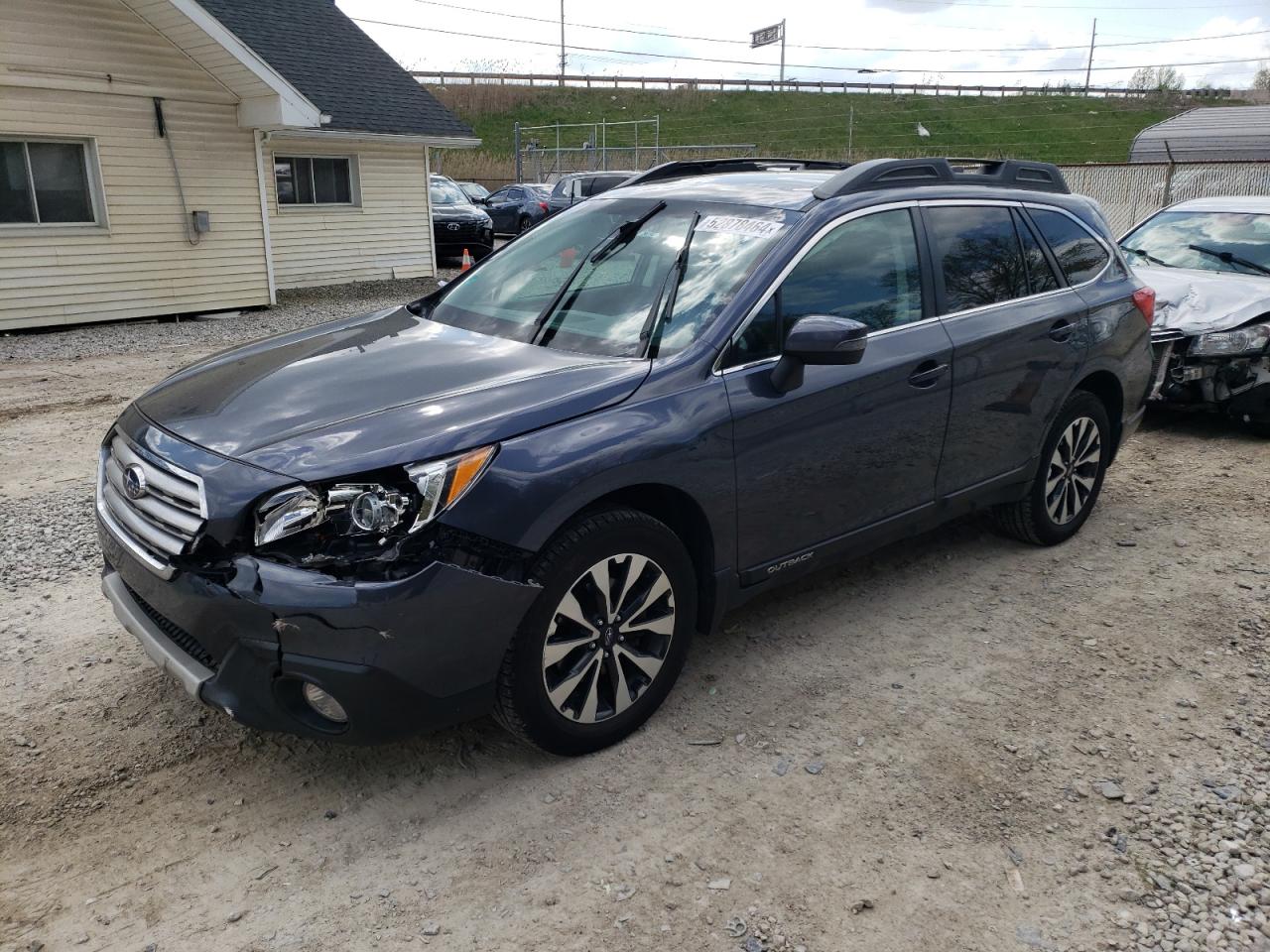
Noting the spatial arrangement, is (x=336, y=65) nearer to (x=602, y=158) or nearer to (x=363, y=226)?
(x=363, y=226)

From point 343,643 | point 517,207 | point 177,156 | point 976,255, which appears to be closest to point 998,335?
point 976,255

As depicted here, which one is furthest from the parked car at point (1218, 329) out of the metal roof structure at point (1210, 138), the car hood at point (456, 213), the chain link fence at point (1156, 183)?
the metal roof structure at point (1210, 138)

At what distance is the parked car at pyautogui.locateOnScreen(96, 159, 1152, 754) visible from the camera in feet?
9.09

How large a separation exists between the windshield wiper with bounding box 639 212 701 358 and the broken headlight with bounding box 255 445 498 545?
1031mm

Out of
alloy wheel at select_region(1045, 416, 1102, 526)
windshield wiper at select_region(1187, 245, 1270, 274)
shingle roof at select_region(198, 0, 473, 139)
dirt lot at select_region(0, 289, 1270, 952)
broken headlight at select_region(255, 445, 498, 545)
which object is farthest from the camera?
shingle roof at select_region(198, 0, 473, 139)

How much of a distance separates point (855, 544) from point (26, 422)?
6608mm

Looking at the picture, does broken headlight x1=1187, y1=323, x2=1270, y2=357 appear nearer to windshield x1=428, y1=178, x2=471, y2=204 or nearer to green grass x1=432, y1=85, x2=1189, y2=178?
windshield x1=428, y1=178, x2=471, y2=204

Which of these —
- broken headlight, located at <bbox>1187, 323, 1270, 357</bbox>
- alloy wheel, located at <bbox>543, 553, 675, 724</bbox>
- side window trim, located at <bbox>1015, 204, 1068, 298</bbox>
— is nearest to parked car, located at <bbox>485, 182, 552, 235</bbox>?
broken headlight, located at <bbox>1187, 323, 1270, 357</bbox>

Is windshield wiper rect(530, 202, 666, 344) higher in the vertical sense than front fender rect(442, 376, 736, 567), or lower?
higher

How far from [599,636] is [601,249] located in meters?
1.71

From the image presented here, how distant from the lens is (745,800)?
3141 millimetres

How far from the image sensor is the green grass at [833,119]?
43562 millimetres

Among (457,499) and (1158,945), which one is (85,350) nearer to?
(457,499)

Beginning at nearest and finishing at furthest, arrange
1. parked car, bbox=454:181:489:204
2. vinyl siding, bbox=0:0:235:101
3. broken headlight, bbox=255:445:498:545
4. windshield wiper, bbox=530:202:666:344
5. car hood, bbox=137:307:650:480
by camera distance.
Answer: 1. broken headlight, bbox=255:445:498:545
2. car hood, bbox=137:307:650:480
3. windshield wiper, bbox=530:202:666:344
4. vinyl siding, bbox=0:0:235:101
5. parked car, bbox=454:181:489:204
